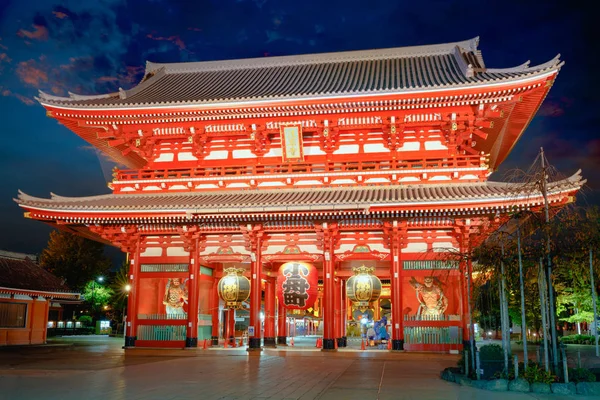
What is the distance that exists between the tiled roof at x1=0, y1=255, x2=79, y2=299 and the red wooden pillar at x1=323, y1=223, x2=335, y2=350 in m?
19.7

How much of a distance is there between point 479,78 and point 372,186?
20.9 feet

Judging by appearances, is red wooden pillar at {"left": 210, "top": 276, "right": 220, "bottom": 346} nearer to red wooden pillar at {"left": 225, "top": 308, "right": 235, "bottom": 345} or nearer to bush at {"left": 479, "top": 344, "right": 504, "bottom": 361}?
red wooden pillar at {"left": 225, "top": 308, "right": 235, "bottom": 345}

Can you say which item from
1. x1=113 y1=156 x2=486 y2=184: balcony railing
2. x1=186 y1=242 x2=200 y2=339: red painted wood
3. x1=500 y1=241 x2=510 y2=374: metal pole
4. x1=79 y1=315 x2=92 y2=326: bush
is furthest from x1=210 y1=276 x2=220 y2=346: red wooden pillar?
x1=79 y1=315 x2=92 y2=326: bush

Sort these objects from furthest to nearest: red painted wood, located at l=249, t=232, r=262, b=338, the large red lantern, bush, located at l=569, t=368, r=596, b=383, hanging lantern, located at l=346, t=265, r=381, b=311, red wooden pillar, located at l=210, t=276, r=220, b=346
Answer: red wooden pillar, located at l=210, t=276, r=220, b=346 → the large red lantern → red painted wood, located at l=249, t=232, r=262, b=338 → hanging lantern, located at l=346, t=265, r=381, b=311 → bush, located at l=569, t=368, r=596, b=383

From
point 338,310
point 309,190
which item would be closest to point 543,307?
point 309,190

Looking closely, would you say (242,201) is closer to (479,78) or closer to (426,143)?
(426,143)

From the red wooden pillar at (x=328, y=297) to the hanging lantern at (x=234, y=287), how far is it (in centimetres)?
361

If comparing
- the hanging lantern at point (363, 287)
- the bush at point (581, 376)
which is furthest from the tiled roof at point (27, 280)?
the bush at point (581, 376)

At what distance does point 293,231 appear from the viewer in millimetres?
24344

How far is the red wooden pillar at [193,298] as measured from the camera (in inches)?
946

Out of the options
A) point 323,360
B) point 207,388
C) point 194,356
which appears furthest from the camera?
point 194,356

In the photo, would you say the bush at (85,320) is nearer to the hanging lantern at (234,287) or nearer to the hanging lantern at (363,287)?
the hanging lantern at (234,287)

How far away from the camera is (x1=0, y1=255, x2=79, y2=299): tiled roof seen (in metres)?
32.6

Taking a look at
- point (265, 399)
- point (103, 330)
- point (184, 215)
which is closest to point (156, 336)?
point (184, 215)
